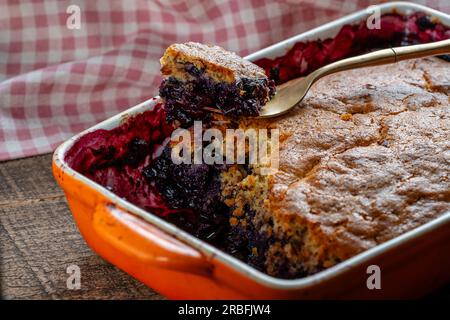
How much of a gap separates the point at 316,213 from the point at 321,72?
2.32 ft

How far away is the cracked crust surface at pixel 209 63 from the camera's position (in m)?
2.50

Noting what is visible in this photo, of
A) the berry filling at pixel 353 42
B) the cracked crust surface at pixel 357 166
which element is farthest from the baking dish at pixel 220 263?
the berry filling at pixel 353 42

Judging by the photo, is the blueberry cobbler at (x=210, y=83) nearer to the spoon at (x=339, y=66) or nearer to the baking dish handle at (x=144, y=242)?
the spoon at (x=339, y=66)

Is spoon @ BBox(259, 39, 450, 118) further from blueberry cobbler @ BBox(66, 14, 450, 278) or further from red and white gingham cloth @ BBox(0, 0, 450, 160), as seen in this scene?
red and white gingham cloth @ BBox(0, 0, 450, 160)

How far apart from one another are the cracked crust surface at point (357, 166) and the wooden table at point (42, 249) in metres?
0.32

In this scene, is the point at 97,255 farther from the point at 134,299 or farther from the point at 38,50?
the point at 38,50

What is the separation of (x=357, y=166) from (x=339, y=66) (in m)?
0.51

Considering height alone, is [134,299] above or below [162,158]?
below

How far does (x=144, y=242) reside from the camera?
1961 mm

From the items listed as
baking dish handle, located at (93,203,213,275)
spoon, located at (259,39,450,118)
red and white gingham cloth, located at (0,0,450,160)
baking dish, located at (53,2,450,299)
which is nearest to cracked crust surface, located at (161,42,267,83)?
spoon, located at (259,39,450,118)

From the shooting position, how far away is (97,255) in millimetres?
2533

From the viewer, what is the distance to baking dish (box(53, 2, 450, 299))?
182cm
